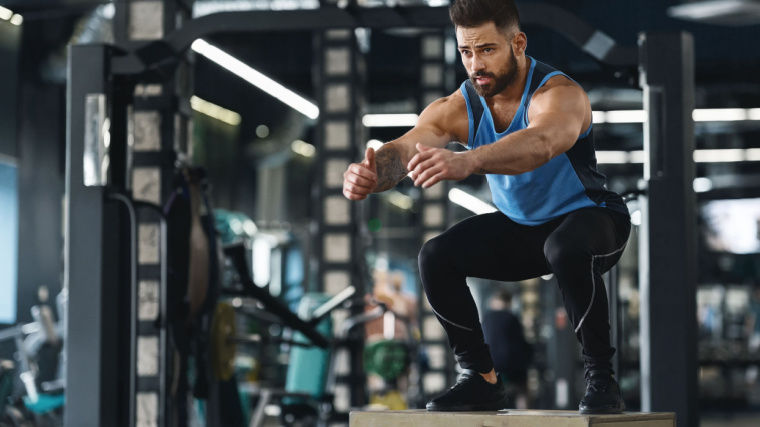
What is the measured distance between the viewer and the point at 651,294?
12.6 feet

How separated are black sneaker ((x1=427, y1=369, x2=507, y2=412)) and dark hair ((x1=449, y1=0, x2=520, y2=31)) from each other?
2.89ft

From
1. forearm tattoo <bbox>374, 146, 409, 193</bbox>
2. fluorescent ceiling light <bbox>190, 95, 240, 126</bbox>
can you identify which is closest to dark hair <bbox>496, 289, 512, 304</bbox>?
fluorescent ceiling light <bbox>190, 95, 240, 126</bbox>

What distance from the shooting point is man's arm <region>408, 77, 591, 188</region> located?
81.7 inches

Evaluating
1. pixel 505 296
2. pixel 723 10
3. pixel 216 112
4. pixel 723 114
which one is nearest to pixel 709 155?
pixel 723 114

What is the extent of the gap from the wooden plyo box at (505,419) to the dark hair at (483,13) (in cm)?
89

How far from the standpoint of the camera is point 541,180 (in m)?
2.48

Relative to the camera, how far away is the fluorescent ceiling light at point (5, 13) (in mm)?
10672

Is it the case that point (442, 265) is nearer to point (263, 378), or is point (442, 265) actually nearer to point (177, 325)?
point (177, 325)

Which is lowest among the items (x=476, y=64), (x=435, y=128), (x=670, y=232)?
(x=670, y=232)

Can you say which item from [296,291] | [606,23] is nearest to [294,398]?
[606,23]

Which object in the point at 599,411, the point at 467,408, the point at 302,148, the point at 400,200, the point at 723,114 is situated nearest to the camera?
the point at 599,411

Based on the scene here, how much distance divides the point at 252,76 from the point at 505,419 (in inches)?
326

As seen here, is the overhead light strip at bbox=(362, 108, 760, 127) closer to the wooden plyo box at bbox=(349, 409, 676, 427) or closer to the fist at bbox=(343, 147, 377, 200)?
the wooden plyo box at bbox=(349, 409, 676, 427)

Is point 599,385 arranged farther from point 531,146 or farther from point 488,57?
point 488,57
